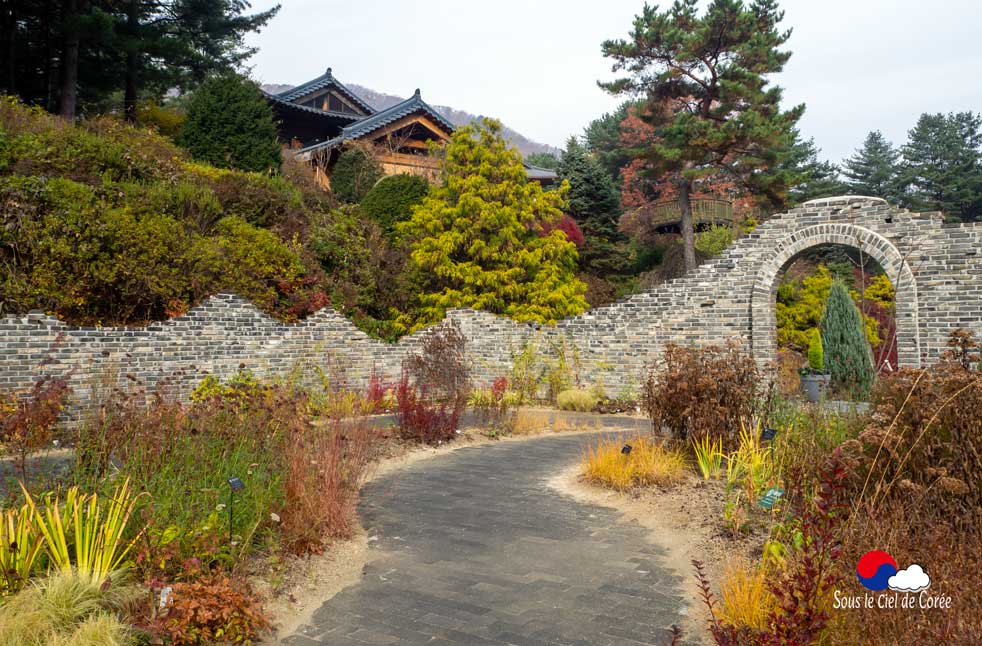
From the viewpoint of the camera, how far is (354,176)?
66.0 feet

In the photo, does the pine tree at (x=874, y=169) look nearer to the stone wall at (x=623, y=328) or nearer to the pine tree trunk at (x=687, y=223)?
the pine tree trunk at (x=687, y=223)

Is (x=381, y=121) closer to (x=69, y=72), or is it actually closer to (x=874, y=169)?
(x=69, y=72)

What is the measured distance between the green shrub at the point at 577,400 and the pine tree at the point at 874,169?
98.0 ft

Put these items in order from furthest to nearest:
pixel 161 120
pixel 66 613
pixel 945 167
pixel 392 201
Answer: pixel 945 167 → pixel 161 120 → pixel 392 201 → pixel 66 613

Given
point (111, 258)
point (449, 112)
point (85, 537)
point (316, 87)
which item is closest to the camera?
point (85, 537)

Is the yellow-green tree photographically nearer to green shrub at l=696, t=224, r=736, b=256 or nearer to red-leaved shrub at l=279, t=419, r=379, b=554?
red-leaved shrub at l=279, t=419, r=379, b=554

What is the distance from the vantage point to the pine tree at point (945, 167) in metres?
33.1

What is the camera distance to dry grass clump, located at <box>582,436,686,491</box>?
5.91 meters

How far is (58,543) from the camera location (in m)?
3.45

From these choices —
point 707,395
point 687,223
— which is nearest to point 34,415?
point 707,395

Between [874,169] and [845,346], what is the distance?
28.6 metres

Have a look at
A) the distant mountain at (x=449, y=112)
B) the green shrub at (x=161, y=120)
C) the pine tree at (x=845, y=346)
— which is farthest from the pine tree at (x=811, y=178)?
the distant mountain at (x=449, y=112)

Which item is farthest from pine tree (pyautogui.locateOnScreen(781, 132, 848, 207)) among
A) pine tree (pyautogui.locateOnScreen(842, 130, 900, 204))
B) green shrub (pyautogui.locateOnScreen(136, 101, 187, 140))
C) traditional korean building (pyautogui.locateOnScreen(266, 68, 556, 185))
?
green shrub (pyautogui.locateOnScreen(136, 101, 187, 140))

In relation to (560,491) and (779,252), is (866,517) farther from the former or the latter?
(779,252)
